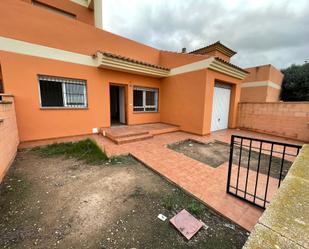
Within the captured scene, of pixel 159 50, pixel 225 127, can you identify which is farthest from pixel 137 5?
pixel 225 127

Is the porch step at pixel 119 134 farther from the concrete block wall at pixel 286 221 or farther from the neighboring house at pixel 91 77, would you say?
the concrete block wall at pixel 286 221

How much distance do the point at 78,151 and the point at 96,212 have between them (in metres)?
3.28

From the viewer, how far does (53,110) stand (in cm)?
592

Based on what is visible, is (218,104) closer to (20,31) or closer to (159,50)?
(159,50)

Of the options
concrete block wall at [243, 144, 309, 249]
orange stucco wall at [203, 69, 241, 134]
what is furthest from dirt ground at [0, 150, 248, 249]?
orange stucco wall at [203, 69, 241, 134]

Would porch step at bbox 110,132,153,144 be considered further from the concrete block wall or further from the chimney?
Answer: the chimney

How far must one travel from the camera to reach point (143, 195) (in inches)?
114

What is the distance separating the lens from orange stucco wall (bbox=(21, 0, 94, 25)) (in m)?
8.57

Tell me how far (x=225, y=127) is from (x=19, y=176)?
32.2 ft

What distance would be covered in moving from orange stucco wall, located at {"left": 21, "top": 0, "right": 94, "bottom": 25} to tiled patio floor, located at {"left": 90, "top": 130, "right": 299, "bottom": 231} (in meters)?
8.97

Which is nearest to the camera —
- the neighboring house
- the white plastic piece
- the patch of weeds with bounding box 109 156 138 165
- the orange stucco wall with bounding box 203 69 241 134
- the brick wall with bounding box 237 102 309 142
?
the white plastic piece

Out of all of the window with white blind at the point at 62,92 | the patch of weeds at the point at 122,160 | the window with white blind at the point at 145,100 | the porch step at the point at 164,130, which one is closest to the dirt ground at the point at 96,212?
the patch of weeds at the point at 122,160

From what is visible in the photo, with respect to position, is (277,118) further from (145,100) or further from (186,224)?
(186,224)

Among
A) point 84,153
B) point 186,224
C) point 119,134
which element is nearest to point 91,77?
point 119,134
